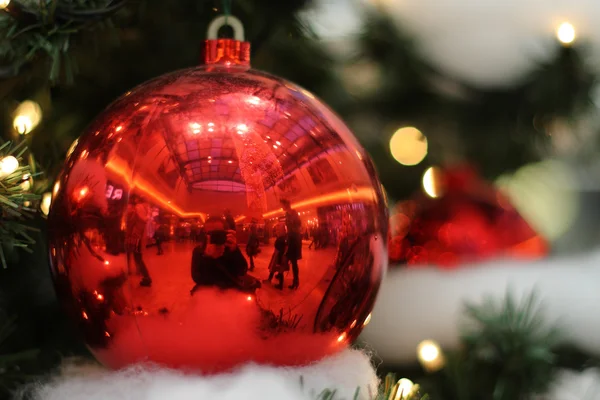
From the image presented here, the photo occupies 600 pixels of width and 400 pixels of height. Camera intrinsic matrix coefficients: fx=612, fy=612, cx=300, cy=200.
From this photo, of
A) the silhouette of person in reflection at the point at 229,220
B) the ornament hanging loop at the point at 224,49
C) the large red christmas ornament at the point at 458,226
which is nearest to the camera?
the silhouette of person in reflection at the point at 229,220

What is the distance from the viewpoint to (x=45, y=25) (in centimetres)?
46

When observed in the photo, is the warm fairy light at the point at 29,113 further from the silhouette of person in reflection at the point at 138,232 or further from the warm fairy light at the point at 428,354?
the warm fairy light at the point at 428,354

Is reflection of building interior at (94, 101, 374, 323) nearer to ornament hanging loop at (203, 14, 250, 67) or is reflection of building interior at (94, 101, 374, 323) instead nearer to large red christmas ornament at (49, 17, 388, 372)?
large red christmas ornament at (49, 17, 388, 372)

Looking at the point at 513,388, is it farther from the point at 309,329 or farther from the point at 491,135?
the point at 491,135

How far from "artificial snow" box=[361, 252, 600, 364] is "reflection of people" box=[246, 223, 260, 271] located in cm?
32

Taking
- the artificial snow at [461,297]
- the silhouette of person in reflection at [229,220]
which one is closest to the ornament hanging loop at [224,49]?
the silhouette of person in reflection at [229,220]

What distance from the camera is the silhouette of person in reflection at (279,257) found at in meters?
0.37

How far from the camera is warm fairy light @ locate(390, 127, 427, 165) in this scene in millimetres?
807

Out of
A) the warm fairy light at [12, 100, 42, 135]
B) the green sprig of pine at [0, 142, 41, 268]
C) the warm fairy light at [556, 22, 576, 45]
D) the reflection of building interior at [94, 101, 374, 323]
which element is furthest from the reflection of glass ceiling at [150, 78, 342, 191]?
the warm fairy light at [556, 22, 576, 45]

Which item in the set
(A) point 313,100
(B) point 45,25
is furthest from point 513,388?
(B) point 45,25

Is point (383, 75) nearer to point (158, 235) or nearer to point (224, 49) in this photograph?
point (224, 49)

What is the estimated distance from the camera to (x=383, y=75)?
0.77 metres

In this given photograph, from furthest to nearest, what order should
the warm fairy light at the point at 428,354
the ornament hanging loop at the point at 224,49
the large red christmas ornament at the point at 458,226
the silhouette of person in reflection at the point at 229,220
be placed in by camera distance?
the large red christmas ornament at the point at 458,226 < the warm fairy light at the point at 428,354 < the ornament hanging loop at the point at 224,49 < the silhouette of person in reflection at the point at 229,220

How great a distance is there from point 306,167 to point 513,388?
0.91 feet
